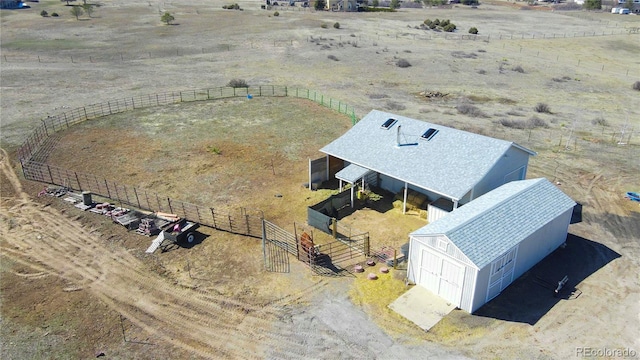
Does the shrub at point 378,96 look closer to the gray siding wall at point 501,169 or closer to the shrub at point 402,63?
the shrub at point 402,63

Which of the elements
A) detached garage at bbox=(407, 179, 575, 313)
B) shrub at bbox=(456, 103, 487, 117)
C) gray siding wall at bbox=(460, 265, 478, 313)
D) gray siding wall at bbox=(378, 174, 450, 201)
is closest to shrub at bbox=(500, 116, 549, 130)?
shrub at bbox=(456, 103, 487, 117)

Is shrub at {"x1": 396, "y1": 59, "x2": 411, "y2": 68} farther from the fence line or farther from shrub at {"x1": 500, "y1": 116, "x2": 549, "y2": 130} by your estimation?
shrub at {"x1": 500, "y1": 116, "x2": 549, "y2": 130}

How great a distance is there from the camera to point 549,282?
2261cm

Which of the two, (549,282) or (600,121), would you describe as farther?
(600,121)

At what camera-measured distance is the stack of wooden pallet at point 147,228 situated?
26734 millimetres

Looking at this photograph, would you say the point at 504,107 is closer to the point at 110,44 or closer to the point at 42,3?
the point at 110,44

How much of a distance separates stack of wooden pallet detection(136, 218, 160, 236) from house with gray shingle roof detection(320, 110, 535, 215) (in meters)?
11.5

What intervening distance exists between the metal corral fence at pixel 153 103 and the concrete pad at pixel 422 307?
24.9 meters

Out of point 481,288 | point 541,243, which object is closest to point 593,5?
point 541,243

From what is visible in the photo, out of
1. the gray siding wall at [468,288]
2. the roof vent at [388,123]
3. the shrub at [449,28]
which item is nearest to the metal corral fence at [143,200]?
the roof vent at [388,123]

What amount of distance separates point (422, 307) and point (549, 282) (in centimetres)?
670

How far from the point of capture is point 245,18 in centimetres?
11012

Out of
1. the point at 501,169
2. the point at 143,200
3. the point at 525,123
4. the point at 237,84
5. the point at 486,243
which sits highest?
the point at 501,169

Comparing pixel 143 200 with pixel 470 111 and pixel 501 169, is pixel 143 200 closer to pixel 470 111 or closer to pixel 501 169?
pixel 501 169
